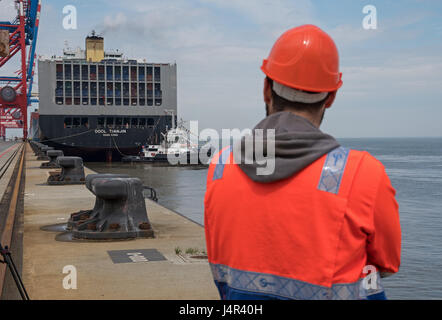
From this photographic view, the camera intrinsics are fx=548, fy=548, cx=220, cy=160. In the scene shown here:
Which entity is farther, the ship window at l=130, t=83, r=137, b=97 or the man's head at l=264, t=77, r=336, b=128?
the ship window at l=130, t=83, r=137, b=97

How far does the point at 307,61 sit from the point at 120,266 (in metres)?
4.77

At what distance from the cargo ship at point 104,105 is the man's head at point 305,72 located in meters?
58.0

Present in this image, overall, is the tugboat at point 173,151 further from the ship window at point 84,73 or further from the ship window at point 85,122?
the ship window at point 84,73

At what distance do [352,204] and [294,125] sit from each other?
0.35m

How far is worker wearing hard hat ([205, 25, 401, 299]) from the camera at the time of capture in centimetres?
179

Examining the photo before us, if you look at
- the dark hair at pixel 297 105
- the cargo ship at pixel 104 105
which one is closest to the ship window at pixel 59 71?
the cargo ship at pixel 104 105

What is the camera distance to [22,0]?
225 feet

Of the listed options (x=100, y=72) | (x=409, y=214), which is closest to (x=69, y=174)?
(x=409, y=214)

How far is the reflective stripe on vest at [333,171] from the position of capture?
1.78m

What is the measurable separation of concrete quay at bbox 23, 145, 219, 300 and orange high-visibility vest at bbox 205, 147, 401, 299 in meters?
3.21

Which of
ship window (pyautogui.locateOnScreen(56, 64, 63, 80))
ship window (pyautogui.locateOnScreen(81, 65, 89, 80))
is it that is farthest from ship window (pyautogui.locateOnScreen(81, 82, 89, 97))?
ship window (pyautogui.locateOnScreen(56, 64, 63, 80))

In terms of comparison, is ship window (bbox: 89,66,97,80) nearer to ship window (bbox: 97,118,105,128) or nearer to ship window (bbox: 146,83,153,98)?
ship window (bbox: 97,118,105,128)
